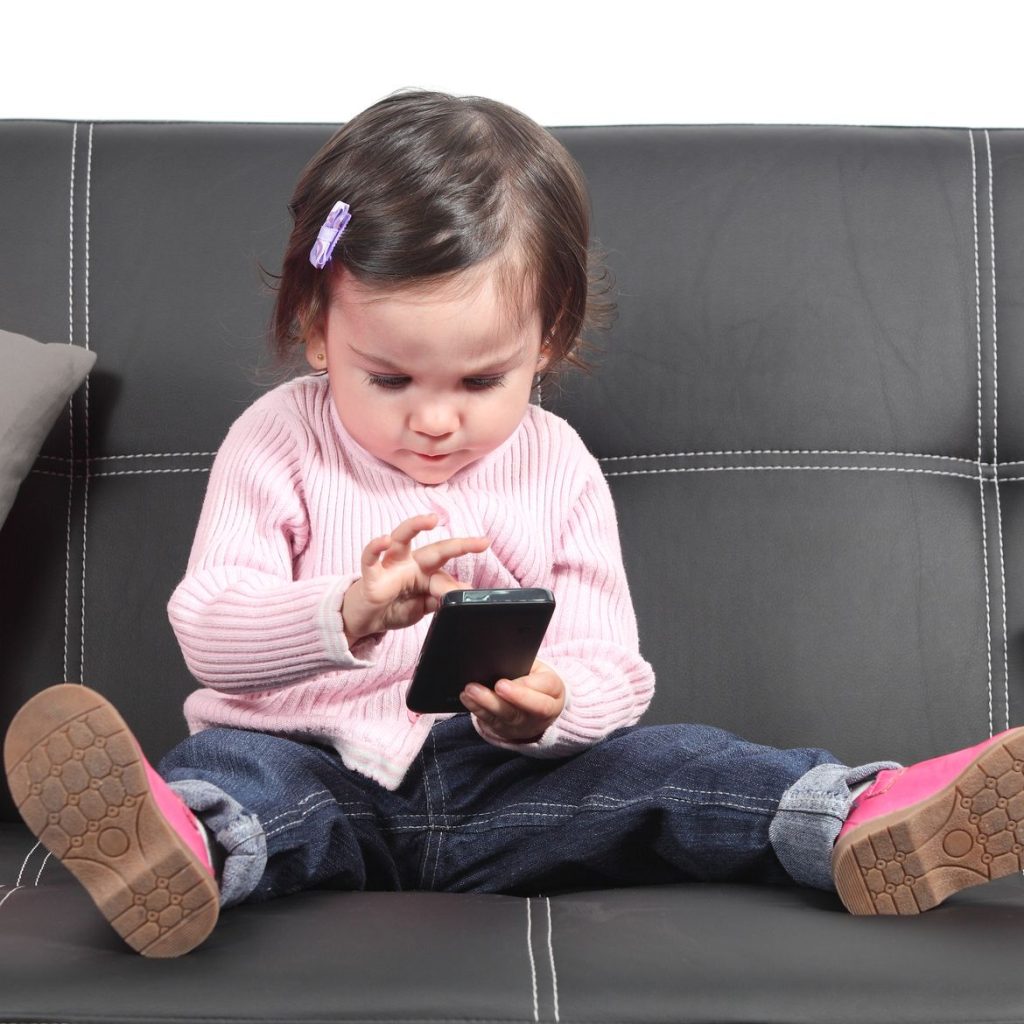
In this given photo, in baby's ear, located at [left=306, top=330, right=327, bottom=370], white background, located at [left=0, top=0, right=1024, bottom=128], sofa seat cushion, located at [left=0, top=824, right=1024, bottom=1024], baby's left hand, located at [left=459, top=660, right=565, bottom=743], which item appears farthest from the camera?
white background, located at [left=0, top=0, right=1024, bottom=128]

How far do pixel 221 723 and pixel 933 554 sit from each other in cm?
74

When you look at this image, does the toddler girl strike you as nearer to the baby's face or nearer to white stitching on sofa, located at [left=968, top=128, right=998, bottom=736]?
the baby's face

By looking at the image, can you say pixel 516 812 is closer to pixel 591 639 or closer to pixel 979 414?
pixel 591 639

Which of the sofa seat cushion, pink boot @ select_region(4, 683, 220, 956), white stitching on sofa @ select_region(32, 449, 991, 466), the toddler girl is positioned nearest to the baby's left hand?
the toddler girl

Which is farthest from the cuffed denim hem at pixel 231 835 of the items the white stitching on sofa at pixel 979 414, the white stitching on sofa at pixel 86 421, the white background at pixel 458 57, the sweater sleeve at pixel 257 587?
the white background at pixel 458 57

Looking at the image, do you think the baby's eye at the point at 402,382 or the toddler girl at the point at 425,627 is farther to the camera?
the baby's eye at the point at 402,382

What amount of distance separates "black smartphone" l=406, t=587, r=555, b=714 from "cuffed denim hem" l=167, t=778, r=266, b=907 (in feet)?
0.52

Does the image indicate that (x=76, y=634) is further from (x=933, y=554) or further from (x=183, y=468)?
(x=933, y=554)

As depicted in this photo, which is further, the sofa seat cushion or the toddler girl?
the toddler girl

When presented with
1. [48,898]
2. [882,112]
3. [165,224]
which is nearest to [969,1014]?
[48,898]

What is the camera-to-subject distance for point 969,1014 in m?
0.86

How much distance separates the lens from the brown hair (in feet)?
3.82

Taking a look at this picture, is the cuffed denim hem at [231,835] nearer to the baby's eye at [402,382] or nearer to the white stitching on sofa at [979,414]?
the baby's eye at [402,382]

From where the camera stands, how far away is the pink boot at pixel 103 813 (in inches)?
35.6
